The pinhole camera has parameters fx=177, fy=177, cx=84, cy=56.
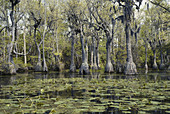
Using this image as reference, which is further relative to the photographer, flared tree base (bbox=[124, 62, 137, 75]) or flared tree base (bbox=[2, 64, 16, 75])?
flared tree base (bbox=[2, 64, 16, 75])

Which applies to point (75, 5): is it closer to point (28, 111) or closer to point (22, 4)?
point (22, 4)

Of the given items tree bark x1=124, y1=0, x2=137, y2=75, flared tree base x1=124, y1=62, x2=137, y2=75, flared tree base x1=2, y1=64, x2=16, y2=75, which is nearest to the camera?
flared tree base x1=124, y1=62, x2=137, y2=75

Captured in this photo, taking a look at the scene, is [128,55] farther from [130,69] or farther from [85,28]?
[85,28]

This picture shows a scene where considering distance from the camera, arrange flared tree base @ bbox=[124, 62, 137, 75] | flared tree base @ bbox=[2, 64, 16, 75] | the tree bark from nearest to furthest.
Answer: flared tree base @ bbox=[124, 62, 137, 75], the tree bark, flared tree base @ bbox=[2, 64, 16, 75]

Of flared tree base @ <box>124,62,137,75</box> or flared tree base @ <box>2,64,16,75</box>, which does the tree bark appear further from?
flared tree base @ <box>2,64,16,75</box>

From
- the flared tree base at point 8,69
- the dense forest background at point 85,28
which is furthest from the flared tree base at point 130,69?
the flared tree base at point 8,69

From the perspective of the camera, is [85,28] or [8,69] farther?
[85,28]

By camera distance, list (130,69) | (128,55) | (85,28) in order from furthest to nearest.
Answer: (85,28)
(128,55)
(130,69)

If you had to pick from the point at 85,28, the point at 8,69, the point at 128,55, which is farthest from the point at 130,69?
the point at 85,28

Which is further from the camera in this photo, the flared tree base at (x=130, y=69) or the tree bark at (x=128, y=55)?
the tree bark at (x=128, y=55)

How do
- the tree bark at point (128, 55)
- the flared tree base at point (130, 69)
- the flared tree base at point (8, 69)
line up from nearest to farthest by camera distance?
the flared tree base at point (130, 69), the tree bark at point (128, 55), the flared tree base at point (8, 69)

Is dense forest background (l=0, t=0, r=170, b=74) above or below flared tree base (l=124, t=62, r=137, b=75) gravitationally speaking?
above

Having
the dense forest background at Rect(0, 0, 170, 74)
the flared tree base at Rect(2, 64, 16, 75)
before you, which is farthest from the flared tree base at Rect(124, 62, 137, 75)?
the flared tree base at Rect(2, 64, 16, 75)

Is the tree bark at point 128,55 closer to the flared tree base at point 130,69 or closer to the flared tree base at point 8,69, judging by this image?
the flared tree base at point 130,69
